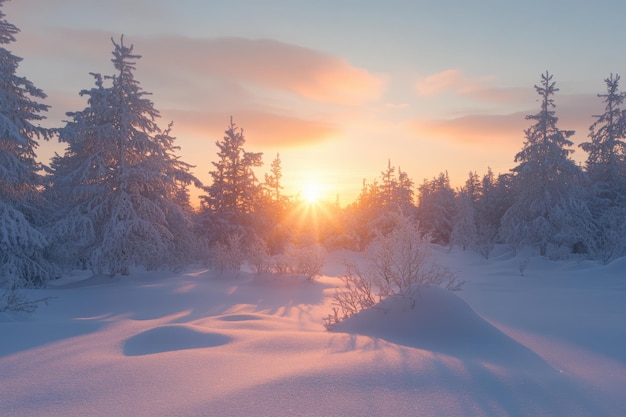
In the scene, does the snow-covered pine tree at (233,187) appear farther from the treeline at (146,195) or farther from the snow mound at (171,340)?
the snow mound at (171,340)

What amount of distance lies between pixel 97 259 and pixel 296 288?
26.0 feet

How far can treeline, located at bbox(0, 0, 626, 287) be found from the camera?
48.5 ft

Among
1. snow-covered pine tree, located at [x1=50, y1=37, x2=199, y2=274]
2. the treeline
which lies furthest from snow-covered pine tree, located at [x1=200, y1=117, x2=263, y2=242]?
snow-covered pine tree, located at [x1=50, y1=37, x2=199, y2=274]

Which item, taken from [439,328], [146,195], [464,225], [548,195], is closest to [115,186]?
[146,195]

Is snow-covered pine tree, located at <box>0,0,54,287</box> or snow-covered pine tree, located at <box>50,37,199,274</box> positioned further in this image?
snow-covered pine tree, located at <box>50,37,199,274</box>

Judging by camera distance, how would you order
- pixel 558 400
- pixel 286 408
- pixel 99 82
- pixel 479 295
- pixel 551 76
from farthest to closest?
pixel 551 76 < pixel 99 82 < pixel 479 295 < pixel 558 400 < pixel 286 408

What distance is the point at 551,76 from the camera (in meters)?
24.5

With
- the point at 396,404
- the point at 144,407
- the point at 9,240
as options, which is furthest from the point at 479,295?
the point at 9,240

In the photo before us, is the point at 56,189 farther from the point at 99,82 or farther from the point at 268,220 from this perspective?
the point at 268,220

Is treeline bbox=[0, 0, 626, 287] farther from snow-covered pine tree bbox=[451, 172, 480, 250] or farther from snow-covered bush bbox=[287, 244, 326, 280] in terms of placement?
snow-covered pine tree bbox=[451, 172, 480, 250]

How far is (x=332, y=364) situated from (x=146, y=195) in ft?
50.9

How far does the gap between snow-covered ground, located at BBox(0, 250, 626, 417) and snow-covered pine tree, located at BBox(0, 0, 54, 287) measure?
5039 mm

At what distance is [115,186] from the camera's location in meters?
16.9

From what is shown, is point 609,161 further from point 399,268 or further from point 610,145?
point 399,268
